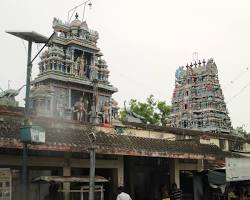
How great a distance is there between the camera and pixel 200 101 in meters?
52.1

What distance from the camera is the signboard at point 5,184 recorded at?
1231 cm

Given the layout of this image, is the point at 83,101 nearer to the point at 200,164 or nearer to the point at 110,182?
the point at 200,164

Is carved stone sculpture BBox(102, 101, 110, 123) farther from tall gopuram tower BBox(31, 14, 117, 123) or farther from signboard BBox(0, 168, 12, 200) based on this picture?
signboard BBox(0, 168, 12, 200)

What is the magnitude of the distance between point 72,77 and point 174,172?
16.8 metres

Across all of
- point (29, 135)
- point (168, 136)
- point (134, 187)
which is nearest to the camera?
point (29, 135)

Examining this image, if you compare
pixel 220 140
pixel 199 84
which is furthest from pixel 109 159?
pixel 199 84

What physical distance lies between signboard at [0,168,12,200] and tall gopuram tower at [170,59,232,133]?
39935mm

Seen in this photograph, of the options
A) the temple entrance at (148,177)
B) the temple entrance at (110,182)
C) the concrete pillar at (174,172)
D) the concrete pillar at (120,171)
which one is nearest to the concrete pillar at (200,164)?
the concrete pillar at (174,172)

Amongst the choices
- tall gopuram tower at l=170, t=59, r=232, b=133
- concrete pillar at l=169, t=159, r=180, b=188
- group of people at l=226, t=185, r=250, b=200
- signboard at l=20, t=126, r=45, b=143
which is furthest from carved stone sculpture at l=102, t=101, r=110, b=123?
signboard at l=20, t=126, r=45, b=143

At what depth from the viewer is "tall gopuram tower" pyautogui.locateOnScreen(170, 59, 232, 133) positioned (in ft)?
168

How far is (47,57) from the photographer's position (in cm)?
3444

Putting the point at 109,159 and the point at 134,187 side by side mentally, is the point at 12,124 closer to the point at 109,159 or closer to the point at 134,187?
the point at 109,159

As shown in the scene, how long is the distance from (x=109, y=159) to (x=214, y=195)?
16.4 ft

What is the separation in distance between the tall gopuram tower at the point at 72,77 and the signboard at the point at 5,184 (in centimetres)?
1897
